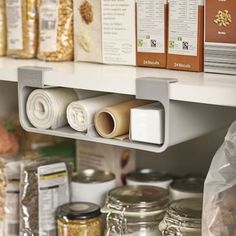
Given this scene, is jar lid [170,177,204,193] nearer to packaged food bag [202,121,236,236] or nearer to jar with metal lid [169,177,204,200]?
jar with metal lid [169,177,204,200]

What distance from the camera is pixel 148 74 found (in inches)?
42.5

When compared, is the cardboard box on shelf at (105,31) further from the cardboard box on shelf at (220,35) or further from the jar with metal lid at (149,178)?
the jar with metal lid at (149,178)

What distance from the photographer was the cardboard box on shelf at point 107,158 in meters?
1.43

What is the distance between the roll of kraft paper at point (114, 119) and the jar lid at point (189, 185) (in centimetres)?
28

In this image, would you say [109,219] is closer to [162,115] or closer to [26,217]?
[26,217]

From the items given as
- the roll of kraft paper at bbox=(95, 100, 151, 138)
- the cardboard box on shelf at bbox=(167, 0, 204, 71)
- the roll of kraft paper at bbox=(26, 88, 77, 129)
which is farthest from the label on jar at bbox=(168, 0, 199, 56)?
the roll of kraft paper at bbox=(26, 88, 77, 129)

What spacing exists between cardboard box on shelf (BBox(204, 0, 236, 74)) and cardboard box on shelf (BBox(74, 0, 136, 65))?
0.55 ft

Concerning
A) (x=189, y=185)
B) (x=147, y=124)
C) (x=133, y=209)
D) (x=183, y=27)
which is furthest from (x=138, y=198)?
(x=183, y=27)

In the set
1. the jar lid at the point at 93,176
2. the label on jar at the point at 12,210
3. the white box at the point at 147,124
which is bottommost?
the label on jar at the point at 12,210

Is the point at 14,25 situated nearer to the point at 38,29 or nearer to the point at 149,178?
the point at 38,29

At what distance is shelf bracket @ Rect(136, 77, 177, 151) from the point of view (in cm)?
97

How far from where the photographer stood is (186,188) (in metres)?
1.30

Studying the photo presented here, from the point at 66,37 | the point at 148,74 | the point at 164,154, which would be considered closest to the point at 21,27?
the point at 66,37

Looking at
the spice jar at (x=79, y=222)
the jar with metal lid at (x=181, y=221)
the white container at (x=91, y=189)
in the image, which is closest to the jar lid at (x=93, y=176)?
the white container at (x=91, y=189)
